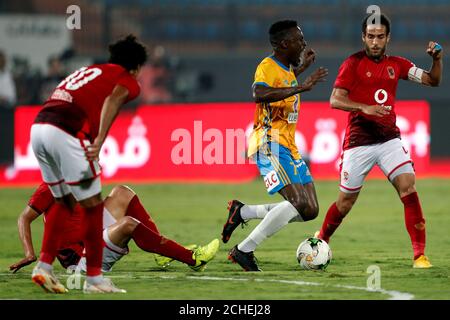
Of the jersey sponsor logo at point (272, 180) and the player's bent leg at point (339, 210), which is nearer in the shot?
the jersey sponsor logo at point (272, 180)

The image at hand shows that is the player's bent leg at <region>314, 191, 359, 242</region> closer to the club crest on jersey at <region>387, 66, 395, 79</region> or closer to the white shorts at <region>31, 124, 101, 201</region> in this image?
the club crest on jersey at <region>387, 66, 395, 79</region>

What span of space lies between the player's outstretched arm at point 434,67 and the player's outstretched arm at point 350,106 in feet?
1.63

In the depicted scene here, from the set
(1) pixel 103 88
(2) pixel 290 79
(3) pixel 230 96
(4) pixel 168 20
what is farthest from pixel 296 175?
(4) pixel 168 20

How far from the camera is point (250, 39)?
23500 mm

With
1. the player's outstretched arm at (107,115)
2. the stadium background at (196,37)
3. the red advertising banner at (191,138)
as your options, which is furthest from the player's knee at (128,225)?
the stadium background at (196,37)

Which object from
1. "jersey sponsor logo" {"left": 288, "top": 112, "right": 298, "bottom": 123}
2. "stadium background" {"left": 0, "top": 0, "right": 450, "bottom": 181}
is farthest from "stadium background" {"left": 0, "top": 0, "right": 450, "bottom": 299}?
"jersey sponsor logo" {"left": 288, "top": 112, "right": 298, "bottom": 123}

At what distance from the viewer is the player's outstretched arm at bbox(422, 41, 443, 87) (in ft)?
28.9

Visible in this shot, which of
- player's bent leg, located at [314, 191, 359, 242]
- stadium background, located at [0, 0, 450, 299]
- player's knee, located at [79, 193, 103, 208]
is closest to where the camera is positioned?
player's knee, located at [79, 193, 103, 208]

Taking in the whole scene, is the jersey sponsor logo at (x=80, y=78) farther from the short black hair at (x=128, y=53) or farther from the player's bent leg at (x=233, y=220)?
the player's bent leg at (x=233, y=220)

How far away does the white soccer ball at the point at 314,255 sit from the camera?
8.56m

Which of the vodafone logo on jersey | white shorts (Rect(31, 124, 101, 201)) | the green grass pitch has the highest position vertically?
the vodafone logo on jersey

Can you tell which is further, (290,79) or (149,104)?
(149,104)
